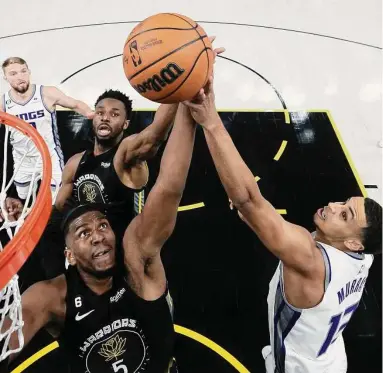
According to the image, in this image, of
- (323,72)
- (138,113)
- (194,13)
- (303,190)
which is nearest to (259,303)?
(303,190)

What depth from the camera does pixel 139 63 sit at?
204 cm

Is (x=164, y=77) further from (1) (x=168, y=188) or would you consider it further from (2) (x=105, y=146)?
(2) (x=105, y=146)

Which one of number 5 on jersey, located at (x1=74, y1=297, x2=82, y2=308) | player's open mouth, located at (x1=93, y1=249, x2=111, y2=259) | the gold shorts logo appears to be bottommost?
the gold shorts logo

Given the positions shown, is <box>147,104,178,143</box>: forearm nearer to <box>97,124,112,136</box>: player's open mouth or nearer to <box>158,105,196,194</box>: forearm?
<box>158,105,196,194</box>: forearm

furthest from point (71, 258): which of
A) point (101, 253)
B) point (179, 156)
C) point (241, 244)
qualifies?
point (241, 244)

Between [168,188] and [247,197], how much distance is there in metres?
0.34

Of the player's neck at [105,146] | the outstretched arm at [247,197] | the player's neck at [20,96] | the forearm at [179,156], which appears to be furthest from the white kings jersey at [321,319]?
the player's neck at [20,96]

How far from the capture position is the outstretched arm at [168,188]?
2.06m

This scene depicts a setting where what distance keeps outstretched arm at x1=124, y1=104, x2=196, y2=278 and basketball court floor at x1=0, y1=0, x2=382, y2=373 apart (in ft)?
4.75

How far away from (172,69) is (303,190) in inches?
114

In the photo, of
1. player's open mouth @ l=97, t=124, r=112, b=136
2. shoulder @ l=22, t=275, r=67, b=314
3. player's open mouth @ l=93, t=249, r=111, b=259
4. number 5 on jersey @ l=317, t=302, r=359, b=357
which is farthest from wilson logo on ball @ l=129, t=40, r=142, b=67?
number 5 on jersey @ l=317, t=302, r=359, b=357

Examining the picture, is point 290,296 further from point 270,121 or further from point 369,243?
point 270,121

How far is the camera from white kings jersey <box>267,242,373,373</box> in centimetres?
222

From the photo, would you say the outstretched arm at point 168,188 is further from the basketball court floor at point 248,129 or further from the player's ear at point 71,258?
the basketball court floor at point 248,129
